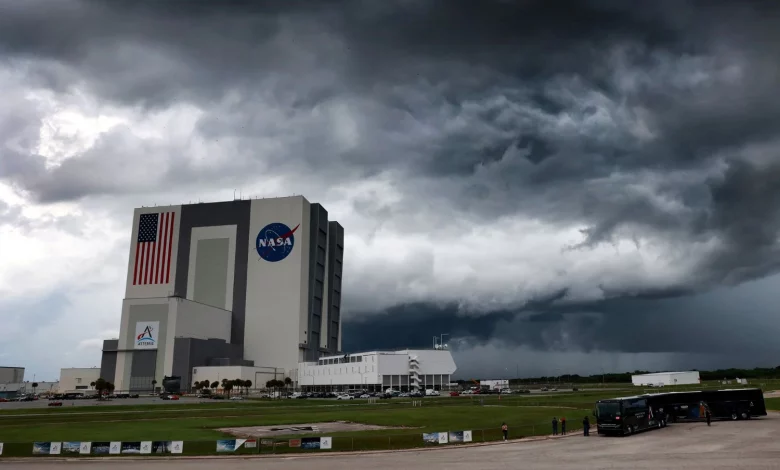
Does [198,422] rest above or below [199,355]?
below

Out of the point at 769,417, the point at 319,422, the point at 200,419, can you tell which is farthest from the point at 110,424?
the point at 769,417

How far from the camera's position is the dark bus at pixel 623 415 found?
165 ft

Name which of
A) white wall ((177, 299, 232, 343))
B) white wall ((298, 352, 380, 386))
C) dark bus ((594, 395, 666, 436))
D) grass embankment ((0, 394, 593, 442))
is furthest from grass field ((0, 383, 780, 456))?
white wall ((298, 352, 380, 386))

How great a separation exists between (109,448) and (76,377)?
170m

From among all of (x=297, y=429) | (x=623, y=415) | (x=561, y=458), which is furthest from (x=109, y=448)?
(x=623, y=415)

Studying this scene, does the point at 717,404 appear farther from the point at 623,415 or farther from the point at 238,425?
the point at 238,425

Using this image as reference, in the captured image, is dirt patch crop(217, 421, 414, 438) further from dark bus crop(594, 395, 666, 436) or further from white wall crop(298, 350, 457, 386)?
white wall crop(298, 350, 457, 386)

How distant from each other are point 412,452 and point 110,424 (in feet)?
139

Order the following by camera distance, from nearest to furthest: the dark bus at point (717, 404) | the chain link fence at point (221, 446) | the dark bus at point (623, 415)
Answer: the chain link fence at point (221, 446), the dark bus at point (623, 415), the dark bus at point (717, 404)

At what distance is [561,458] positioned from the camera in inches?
1529

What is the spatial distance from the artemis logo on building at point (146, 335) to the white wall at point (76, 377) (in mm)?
25084

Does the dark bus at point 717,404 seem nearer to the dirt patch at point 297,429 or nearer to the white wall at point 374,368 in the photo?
the dirt patch at point 297,429

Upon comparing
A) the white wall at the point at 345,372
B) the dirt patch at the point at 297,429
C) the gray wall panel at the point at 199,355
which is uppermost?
the gray wall panel at the point at 199,355

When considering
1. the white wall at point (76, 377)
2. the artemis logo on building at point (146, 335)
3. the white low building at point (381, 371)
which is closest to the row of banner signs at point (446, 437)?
the white low building at point (381, 371)
